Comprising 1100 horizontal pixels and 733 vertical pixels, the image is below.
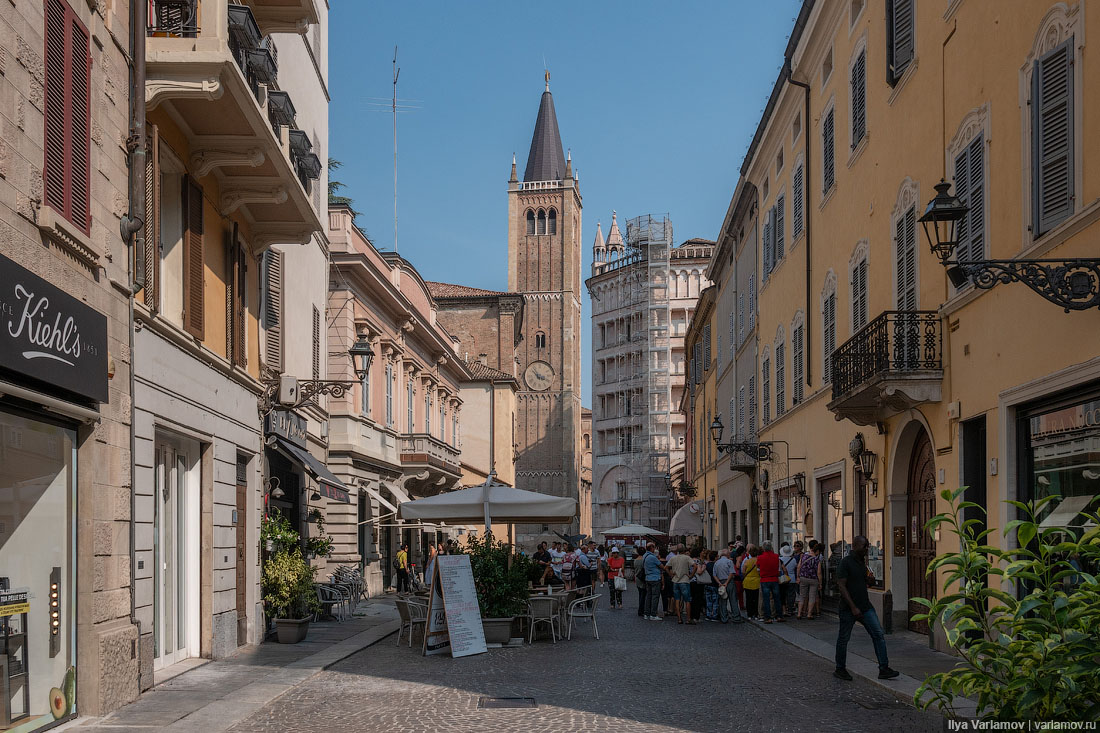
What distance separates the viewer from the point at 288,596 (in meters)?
18.9

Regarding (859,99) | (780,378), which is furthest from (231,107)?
(780,378)

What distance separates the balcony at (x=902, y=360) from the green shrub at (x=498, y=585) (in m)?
5.93

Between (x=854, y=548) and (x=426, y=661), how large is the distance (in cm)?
610

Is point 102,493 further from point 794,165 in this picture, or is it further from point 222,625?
point 794,165

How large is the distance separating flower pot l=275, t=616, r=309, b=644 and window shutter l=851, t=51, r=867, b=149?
1205 cm

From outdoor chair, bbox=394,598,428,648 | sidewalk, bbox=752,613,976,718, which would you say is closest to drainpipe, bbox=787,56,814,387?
sidewalk, bbox=752,613,976,718

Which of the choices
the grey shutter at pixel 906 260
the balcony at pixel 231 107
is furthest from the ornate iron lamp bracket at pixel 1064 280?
the balcony at pixel 231 107

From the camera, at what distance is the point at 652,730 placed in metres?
10.2

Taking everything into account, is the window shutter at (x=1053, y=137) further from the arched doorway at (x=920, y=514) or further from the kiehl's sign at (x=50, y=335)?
the kiehl's sign at (x=50, y=335)

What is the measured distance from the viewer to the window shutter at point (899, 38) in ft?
58.3

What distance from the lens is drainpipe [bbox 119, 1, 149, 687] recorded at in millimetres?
12125

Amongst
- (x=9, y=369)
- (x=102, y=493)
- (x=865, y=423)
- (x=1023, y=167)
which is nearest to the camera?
(x=9, y=369)

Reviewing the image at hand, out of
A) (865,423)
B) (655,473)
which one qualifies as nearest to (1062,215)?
(865,423)

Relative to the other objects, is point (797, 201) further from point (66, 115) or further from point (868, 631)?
point (66, 115)
